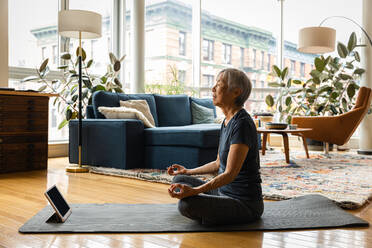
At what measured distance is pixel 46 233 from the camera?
1910 millimetres

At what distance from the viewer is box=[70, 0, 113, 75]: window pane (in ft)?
20.9

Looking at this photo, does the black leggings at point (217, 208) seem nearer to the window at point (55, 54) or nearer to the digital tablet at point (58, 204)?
the digital tablet at point (58, 204)

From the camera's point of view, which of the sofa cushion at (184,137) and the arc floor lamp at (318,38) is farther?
the arc floor lamp at (318,38)

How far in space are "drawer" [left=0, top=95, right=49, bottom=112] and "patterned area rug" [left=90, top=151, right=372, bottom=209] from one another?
2.96 feet

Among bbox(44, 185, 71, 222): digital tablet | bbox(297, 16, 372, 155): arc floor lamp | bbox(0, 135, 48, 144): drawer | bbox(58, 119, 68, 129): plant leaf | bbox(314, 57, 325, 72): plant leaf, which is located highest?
bbox(297, 16, 372, 155): arc floor lamp

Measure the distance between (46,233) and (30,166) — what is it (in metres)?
2.38

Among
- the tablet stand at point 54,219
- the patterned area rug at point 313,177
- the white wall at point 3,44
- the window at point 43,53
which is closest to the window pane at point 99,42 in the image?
the window at point 43,53

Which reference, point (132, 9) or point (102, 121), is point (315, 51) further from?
point (102, 121)

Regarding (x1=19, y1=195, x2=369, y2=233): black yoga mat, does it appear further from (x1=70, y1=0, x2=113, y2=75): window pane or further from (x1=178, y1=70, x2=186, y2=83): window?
(x1=178, y1=70, x2=186, y2=83): window

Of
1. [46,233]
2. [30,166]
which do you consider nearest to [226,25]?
[30,166]

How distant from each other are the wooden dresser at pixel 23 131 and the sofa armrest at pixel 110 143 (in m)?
0.35

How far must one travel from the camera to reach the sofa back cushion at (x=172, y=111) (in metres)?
5.14

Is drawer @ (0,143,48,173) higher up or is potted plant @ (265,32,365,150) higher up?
potted plant @ (265,32,365,150)

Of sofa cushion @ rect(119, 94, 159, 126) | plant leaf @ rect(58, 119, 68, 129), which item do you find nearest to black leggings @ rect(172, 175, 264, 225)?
sofa cushion @ rect(119, 94, 159, 126)
